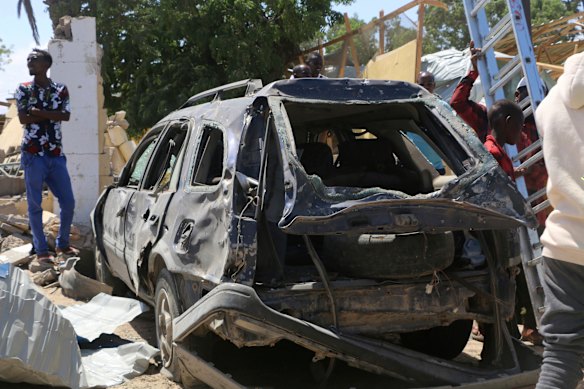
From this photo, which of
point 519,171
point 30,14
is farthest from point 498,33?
point 30,14

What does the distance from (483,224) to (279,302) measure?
1.17 meters

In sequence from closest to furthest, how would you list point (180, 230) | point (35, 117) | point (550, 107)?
point (550, 107) → point (180, 230) → point (35, 117)

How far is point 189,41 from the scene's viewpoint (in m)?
17.2

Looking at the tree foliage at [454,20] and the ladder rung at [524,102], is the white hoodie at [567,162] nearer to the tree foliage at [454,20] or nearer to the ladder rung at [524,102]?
the ladder rung at [524,102]

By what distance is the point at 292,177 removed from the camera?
3752 millimetres

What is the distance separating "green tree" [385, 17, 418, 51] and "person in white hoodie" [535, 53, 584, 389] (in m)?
9.41

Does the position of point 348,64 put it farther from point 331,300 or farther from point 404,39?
point 331,300

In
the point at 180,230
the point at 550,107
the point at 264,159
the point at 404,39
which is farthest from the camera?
the point at 404,39

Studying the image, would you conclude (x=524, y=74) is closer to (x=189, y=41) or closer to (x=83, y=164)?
(x=83, y=164)

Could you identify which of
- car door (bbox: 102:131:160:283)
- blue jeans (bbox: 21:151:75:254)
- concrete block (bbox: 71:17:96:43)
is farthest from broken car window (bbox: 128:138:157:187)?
concrete block (bbox: 71:17:96:43)

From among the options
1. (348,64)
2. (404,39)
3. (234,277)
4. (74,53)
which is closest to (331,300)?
(234,277)

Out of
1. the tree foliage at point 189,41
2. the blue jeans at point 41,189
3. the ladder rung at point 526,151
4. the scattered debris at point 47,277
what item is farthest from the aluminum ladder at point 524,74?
the tree foliage at point 189,41

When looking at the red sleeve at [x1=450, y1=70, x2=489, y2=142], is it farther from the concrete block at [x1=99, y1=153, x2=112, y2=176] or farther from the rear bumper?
the concrete block at [x1=99, y1=153, x2=112, y2=176]

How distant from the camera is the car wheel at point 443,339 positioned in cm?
473
